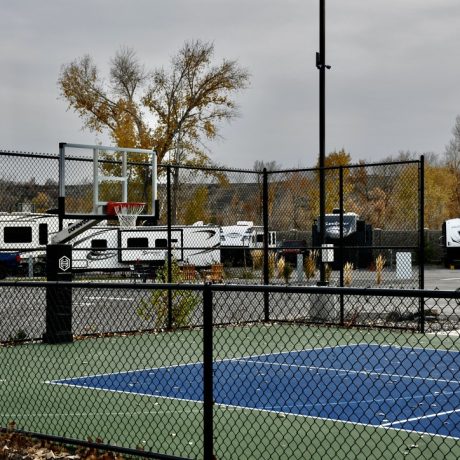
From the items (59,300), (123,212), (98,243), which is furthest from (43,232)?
(98,243)

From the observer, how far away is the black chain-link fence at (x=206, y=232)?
17578mm

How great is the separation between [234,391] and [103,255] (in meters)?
24.6

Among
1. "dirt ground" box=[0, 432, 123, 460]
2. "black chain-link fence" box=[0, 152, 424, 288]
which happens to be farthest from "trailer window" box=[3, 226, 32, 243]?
"dirt ground" box=[0, 432, 123, 460]

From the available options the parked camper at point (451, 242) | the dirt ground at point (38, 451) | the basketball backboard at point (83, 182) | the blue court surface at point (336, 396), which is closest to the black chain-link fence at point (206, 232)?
the basketball backboard at point (83, 182)

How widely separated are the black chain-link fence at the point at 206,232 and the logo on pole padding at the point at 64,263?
A: 2.84ft

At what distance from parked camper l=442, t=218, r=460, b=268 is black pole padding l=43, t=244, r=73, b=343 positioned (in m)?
34.8

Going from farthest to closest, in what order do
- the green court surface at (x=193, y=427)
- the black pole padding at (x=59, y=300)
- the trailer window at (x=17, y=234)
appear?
the trailer window at (x=17, y=234), the black pole padding at (x=59, y=300), the green court surface at (x=193, y=427)

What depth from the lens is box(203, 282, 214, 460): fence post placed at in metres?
6.61

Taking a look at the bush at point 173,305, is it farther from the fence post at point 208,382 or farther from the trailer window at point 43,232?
the fence post at point 208,382

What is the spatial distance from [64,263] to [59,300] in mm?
903

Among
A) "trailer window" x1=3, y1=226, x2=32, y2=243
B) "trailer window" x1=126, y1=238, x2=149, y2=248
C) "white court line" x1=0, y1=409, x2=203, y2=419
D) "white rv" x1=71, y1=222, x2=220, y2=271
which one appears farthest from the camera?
"trailer window" x1=126, y1=238, x2=149, y2=248

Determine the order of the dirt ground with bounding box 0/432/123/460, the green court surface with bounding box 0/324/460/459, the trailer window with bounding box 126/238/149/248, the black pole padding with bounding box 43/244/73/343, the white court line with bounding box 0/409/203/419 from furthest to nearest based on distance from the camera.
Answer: the trailer window with bounding box 126/238/149/248
the black pole padding with bounding box 43/244/73/343
the white court line with bounding box 0/409/203/419
the green court surface with bounding box 0/324/460/459
the dirt ground with bounding box 0/432/123/460

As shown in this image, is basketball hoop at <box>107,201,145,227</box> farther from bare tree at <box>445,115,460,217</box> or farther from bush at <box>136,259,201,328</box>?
bare tree at <box>445,115,460,217</box>

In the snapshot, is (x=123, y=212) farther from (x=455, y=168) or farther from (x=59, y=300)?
(x=455, y=168)
